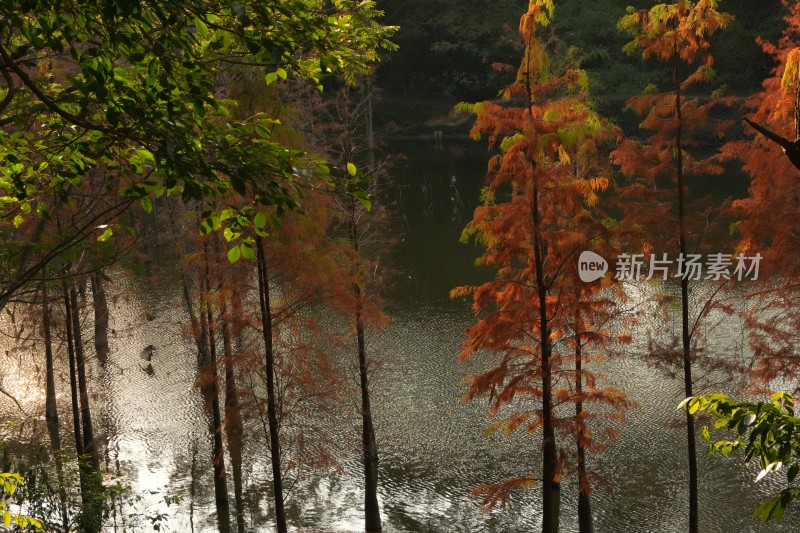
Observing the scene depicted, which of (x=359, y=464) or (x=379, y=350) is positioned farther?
(x=379, y=350)

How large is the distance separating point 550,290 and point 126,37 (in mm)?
8879

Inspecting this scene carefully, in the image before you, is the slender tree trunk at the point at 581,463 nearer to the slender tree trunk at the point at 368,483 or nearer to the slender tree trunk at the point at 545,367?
the slender tree trunk at the point at 545,367

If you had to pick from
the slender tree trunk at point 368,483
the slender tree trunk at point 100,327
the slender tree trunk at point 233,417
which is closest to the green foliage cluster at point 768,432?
the slender tree trunk at point 233,417

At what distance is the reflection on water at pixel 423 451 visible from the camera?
14.1 m

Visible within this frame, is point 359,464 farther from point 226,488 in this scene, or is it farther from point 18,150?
point 18,150

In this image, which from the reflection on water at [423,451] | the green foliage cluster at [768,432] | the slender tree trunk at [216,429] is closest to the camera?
the green foliage cluster at [768,432]

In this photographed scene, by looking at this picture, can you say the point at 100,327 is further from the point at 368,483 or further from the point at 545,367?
the point at 545,367

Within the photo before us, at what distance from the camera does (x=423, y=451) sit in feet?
52.8

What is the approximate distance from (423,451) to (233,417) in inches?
177

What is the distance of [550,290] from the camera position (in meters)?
12.3

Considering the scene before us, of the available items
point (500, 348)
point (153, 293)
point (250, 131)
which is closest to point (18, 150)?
point (250, 131)

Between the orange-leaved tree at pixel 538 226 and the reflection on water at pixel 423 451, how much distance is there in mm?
1871

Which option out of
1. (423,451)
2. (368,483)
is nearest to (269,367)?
(368,483)

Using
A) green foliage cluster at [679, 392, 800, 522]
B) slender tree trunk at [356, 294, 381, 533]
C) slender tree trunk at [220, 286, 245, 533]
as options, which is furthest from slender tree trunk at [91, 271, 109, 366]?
green foliage cluster at [679, 392, 800, 522]
